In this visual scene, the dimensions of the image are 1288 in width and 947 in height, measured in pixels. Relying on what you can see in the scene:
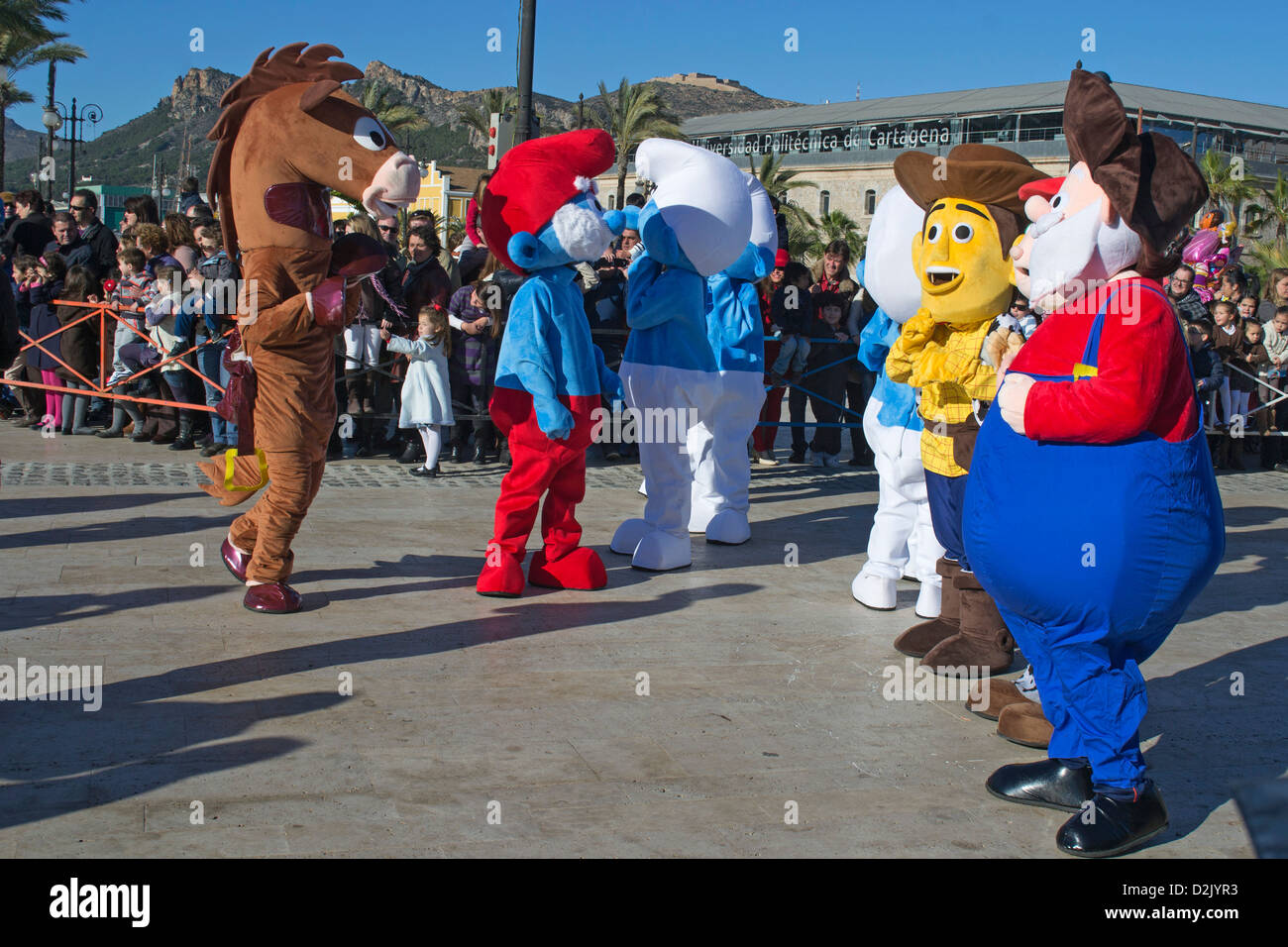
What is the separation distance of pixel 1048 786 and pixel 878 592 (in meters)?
2.57

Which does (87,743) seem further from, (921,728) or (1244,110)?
(1244,110)

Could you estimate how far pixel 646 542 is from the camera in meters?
7.19

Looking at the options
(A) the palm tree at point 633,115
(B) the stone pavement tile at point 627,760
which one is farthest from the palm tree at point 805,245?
(B) the stone pavement tile at point 627,760

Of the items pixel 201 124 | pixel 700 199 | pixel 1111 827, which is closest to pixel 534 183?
pixel 700 199

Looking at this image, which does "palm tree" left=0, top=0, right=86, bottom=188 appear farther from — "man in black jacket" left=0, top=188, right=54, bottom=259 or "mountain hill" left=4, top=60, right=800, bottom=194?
"mountain hill" left=4, top=60, right=800, bottom=194

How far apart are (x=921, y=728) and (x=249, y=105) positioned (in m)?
4.29

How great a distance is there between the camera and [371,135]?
5.75m

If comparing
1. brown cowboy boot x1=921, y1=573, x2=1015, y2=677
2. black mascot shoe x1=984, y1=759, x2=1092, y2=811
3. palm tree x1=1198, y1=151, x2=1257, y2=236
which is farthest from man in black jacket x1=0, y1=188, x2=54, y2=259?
palm tree x1=1198, y1=151, x2=1257, y2=236

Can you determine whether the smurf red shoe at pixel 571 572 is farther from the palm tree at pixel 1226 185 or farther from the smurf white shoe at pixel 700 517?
the palm tree at pixel 1226 185

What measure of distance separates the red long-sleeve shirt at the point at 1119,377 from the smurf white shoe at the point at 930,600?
2.58 m

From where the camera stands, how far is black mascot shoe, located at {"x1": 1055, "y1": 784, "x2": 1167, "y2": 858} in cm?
376

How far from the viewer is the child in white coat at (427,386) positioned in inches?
394

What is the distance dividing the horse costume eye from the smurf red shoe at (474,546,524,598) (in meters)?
2.14
